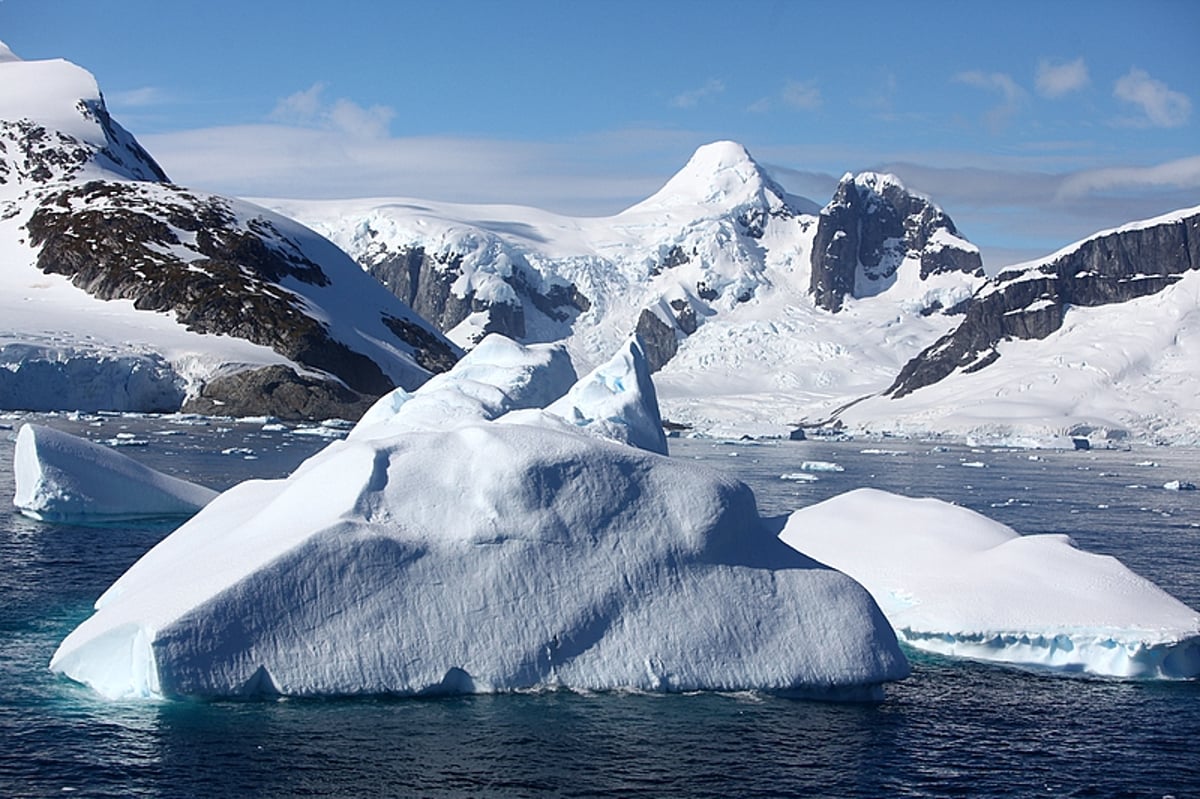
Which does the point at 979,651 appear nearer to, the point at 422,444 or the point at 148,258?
the point at 422,444

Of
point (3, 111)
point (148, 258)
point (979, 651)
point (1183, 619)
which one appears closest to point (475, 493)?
point (979, 651)

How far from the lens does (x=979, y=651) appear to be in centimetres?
2041

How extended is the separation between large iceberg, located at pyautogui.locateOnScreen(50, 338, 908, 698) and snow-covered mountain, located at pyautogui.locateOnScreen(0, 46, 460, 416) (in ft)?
262

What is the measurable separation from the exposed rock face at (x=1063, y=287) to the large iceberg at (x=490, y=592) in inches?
6609

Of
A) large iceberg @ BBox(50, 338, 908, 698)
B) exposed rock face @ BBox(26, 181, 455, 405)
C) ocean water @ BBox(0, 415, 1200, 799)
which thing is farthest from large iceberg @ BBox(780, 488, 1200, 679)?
exposed rock face @ BBox(26, 181, 455, 405)

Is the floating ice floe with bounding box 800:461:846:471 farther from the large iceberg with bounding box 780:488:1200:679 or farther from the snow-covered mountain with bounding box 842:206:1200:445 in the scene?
the snow-covered mountain with bounding box 842:206:1200:445

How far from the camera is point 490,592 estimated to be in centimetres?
1650

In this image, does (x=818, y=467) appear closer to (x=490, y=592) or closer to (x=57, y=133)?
(x=490, y=592)

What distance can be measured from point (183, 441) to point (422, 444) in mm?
48644

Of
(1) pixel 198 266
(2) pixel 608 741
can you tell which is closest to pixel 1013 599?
(2) pixel 608 741

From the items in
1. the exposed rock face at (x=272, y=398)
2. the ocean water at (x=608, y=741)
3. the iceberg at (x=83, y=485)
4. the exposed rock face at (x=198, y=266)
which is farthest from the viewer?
the exposed rock face at (x=198, y=266)

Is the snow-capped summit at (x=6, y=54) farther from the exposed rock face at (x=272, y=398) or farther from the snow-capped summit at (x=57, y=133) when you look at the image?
the exposed rock face at (x=272, y=398)

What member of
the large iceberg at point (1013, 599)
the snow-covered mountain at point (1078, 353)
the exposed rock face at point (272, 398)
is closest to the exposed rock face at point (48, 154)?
the exposed rock face at point (272, 398)

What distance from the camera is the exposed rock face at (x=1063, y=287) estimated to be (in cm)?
17725
